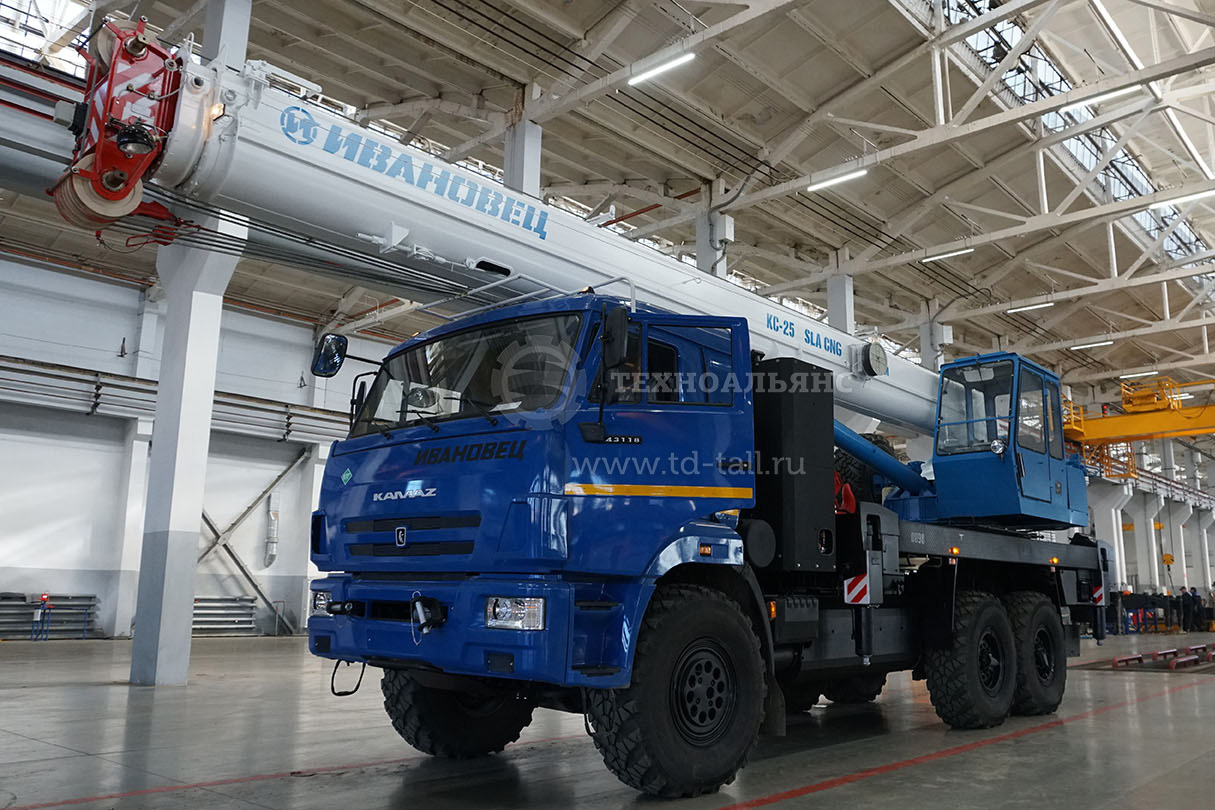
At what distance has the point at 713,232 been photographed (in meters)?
14.5

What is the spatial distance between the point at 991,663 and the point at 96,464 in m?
17.3

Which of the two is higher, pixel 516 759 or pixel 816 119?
pixel 816 119

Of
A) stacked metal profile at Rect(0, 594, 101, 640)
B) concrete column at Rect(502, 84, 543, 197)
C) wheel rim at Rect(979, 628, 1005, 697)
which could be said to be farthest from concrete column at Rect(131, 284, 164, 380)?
wheel rim at Rect(979, 628, 1005, 697)

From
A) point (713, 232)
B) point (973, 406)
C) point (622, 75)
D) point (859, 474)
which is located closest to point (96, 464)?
point (713, 232)

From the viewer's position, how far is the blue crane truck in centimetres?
452

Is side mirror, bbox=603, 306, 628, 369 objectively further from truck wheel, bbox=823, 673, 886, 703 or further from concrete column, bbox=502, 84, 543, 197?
concrete column, bbox=502, 84, 543, 197

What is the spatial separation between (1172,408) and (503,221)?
15369 millimetres

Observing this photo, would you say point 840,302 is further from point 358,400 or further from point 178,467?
point 358,400

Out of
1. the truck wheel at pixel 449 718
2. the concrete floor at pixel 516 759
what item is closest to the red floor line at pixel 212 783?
the concrete floor at pixel 516 759

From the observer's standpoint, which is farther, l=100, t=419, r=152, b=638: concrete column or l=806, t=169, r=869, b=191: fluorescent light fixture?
l=100, t=419, r=152, b=638: concrete column

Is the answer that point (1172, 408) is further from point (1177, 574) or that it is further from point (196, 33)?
point (1177, 574)

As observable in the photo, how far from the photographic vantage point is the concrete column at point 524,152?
457 inches

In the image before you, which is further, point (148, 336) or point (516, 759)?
point (148, 336)

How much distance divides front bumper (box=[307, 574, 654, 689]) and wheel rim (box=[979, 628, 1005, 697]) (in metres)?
4.51
